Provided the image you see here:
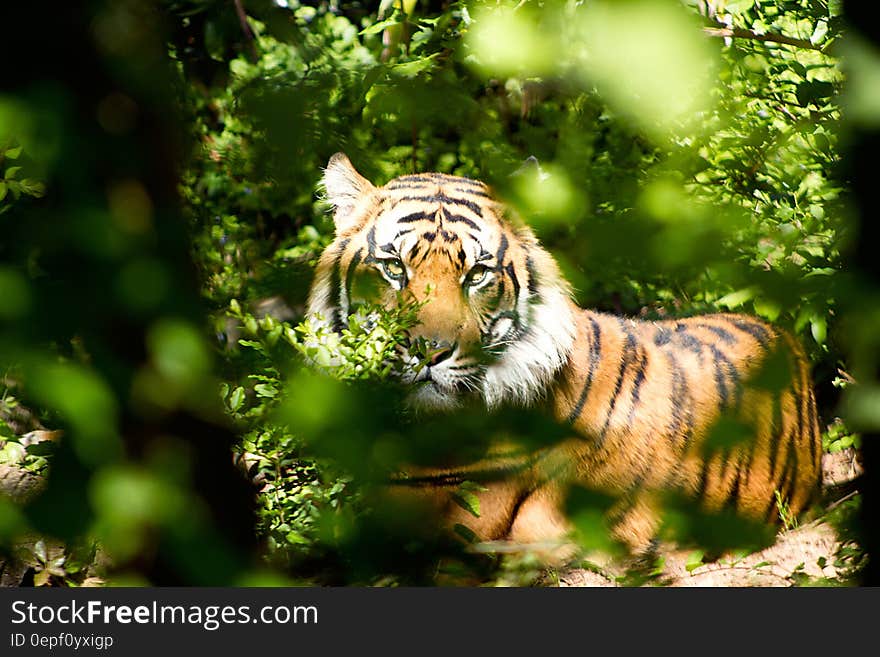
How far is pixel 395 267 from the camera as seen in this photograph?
10.9 feet

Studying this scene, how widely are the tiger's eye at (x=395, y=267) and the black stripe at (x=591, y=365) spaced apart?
36.6 inches

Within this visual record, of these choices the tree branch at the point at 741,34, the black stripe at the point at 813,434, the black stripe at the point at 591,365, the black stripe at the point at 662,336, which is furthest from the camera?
the black stripe at the point at 813,434

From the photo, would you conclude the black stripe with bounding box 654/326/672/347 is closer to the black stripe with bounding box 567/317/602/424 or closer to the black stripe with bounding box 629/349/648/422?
the black stripe with bounding box 629/349/648/422

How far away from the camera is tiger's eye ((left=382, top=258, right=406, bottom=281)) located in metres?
3.24

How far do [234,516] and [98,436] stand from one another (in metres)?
0.27

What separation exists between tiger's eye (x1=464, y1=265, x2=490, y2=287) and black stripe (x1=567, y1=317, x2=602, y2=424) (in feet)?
2.18

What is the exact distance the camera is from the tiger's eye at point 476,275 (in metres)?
3.56

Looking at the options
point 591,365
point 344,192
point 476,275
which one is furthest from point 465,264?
point 591,365

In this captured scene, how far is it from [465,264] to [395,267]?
1.09 ft

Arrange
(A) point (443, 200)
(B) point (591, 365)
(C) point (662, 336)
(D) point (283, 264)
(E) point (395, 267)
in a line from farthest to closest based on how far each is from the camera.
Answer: (C) point (662, 336), (B) point (591, 365), (A) point (443, 200), (E) point (395, 267), (D) point (283, 264)

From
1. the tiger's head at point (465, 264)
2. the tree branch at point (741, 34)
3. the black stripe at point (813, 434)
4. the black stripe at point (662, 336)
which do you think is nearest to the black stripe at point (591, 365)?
the tiger's head at point (465, 264)

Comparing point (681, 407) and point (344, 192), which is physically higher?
point (344, 192)

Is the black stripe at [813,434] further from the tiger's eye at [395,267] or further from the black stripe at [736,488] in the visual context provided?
the tiger's eye at [395,267]

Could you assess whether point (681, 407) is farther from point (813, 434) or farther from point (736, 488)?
point (813, 434)
